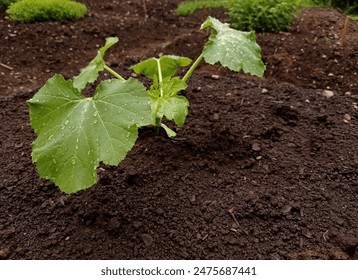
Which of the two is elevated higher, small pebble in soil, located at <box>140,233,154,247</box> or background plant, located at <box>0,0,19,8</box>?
small pebble in soil, located at <box>140,233,154,247</box>

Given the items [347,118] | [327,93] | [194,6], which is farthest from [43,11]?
[347,118]

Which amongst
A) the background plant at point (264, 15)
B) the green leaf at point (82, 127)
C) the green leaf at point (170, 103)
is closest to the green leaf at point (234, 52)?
the green leaf at point (170, 103)

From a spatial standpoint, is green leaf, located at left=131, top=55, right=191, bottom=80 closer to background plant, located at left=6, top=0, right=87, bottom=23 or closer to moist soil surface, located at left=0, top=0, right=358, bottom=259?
moist soil surface, located at left=0, top=0, right=358, bottom=259

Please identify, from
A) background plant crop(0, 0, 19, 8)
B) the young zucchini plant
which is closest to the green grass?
background plant crop(0, 0, 19, 8)

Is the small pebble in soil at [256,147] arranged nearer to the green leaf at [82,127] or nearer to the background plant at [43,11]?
the green leaf at [82,127]

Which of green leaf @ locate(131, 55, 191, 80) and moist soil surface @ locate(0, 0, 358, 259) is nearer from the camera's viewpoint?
moist soil surface @ locate(0, 0, 358, 259)

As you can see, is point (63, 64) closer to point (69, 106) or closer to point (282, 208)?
point (69, 106)

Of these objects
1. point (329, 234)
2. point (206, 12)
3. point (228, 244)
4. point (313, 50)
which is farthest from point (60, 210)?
point (206, 12)
